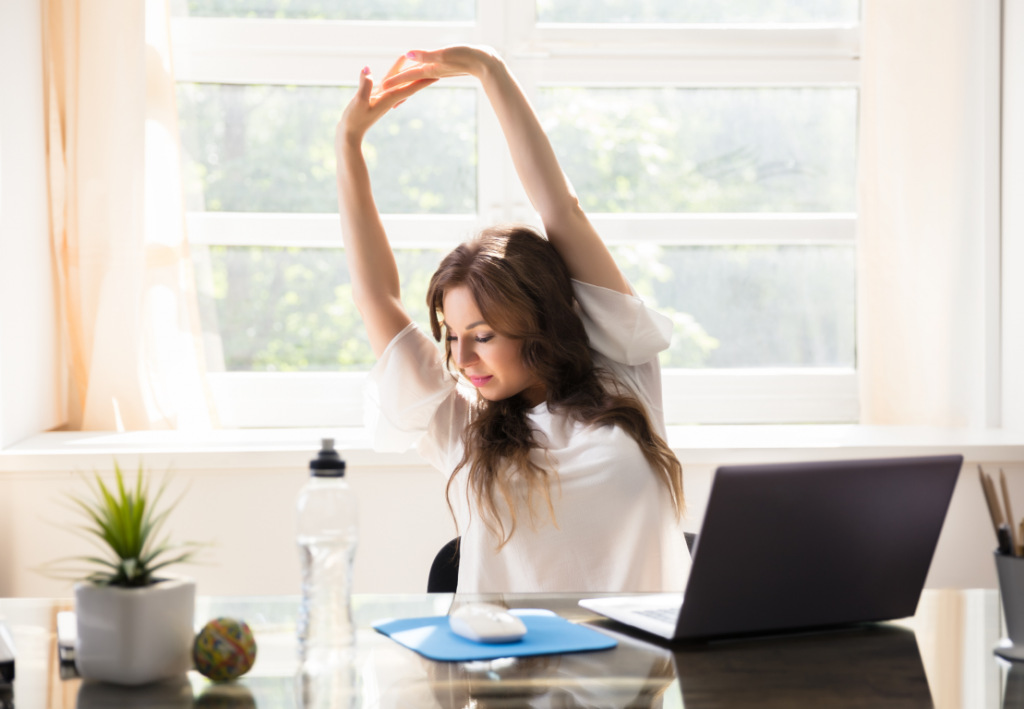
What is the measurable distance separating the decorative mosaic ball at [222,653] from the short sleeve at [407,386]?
2.71ft

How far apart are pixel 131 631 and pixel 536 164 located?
3.55ft

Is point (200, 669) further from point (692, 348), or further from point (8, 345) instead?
point (692, 348)

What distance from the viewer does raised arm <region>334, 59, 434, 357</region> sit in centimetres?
164

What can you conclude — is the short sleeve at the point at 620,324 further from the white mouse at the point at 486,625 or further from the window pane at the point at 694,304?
the window pane at the point at 694,304

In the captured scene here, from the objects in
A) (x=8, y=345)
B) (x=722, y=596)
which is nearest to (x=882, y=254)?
(x=722, y=596)

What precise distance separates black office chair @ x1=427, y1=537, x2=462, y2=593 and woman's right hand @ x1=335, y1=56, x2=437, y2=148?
0.71 metres

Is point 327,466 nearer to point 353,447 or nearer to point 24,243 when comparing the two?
point 353,447

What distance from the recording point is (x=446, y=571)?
153 cm

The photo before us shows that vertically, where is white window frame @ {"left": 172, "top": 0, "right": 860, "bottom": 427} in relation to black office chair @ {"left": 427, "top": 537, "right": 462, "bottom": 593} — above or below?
above

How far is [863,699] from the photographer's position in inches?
30.0

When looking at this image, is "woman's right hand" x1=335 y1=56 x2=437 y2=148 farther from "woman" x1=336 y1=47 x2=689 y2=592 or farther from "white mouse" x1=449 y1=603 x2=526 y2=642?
"white mouse" x1=449 y1=603 x2=526 y2=642

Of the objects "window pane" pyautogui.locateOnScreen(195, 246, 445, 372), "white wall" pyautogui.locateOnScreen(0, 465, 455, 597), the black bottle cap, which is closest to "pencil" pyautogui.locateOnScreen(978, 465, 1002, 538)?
the black bottle cap

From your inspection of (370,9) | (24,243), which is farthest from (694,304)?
(24,243)

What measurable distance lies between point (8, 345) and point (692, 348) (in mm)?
1863
